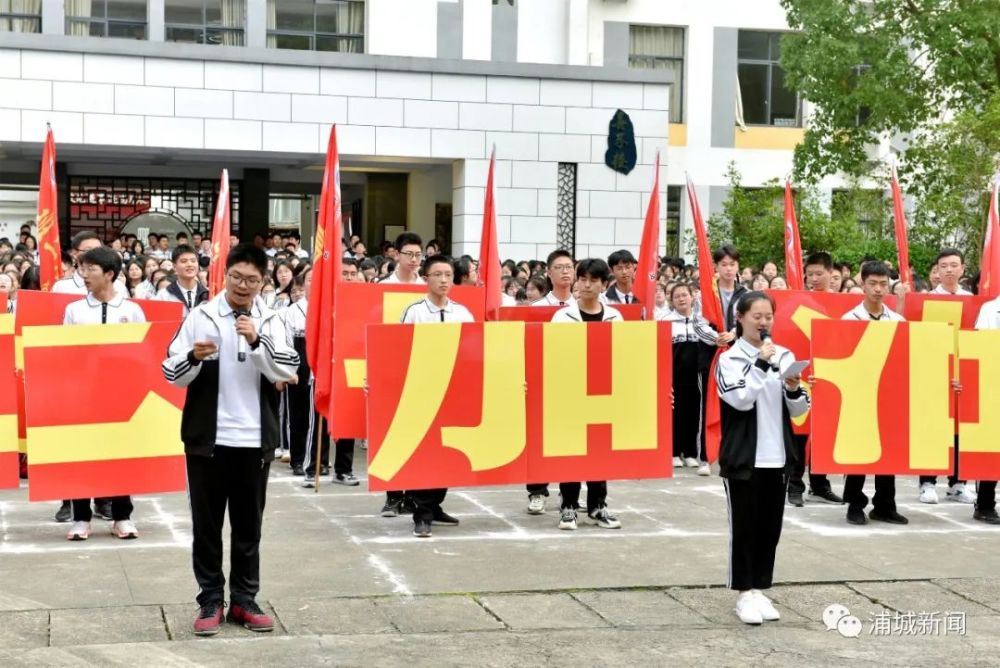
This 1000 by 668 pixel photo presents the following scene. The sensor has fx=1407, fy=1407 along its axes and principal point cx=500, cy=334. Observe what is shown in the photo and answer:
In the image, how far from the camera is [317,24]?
2755 centimetres

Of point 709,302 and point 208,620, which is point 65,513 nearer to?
point 208,620

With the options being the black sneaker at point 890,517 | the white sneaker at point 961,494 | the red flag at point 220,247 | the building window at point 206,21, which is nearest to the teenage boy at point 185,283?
the red flag at point 220,247

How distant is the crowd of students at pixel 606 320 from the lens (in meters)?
7.31

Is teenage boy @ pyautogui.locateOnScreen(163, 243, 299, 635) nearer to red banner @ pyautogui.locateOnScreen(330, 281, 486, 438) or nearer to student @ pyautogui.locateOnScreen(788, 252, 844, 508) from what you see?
red banner @ pyautogui.locateOnScreen(330, 281, 486, 438)

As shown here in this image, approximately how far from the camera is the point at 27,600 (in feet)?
24.6

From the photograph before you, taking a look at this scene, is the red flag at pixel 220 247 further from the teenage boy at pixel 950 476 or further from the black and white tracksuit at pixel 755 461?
the teenage boy at pixel 950 476

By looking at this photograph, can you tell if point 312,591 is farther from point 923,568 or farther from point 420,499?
point 923,568

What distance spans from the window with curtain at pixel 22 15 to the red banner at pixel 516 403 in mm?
18882

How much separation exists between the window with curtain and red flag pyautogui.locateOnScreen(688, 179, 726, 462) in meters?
18.0

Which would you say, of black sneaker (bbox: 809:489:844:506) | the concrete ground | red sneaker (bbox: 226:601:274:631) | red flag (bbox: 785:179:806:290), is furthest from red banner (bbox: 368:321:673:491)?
red flag (bbox: 785:179:806:290)

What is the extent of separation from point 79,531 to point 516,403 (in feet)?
9.86

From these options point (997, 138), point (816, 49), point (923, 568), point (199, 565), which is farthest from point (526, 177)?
point (199, 565)

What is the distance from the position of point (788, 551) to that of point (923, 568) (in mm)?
858

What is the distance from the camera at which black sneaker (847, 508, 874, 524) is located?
10195 millimetres
